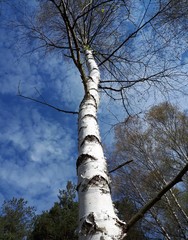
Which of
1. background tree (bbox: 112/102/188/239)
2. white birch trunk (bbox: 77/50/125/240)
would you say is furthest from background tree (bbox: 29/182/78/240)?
white birch trunk (bbox: 77/50/125/240)

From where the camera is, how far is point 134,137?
9.86m

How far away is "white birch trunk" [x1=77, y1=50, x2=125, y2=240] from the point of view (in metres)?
0.94

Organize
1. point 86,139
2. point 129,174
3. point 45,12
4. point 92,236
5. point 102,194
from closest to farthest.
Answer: point 92,236
point 102,194
point 86,139
point 45,12
point 129,174

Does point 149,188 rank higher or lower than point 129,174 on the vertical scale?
lower

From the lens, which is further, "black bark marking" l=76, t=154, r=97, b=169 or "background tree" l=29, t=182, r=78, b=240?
"background tree" l=29, t=182, r=78, b=240

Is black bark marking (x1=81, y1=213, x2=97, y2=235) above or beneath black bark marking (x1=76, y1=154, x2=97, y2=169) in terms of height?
beneath

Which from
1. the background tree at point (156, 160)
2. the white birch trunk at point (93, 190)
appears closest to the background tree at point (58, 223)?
the background tree at point (156, 160)

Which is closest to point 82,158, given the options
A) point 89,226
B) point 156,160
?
point 89,226

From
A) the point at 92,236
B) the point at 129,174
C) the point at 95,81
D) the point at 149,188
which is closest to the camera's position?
the point at 92,236

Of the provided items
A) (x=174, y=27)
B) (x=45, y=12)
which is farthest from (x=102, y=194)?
(x=45, y=12)

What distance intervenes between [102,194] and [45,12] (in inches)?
178

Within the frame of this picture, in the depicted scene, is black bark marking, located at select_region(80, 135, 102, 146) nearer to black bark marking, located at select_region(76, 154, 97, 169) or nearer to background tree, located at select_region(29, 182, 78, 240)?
black bark marking, located at select_region(76, 154, 97, 169)

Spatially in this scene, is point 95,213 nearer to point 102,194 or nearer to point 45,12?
point 102,194

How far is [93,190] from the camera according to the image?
3.73ft
